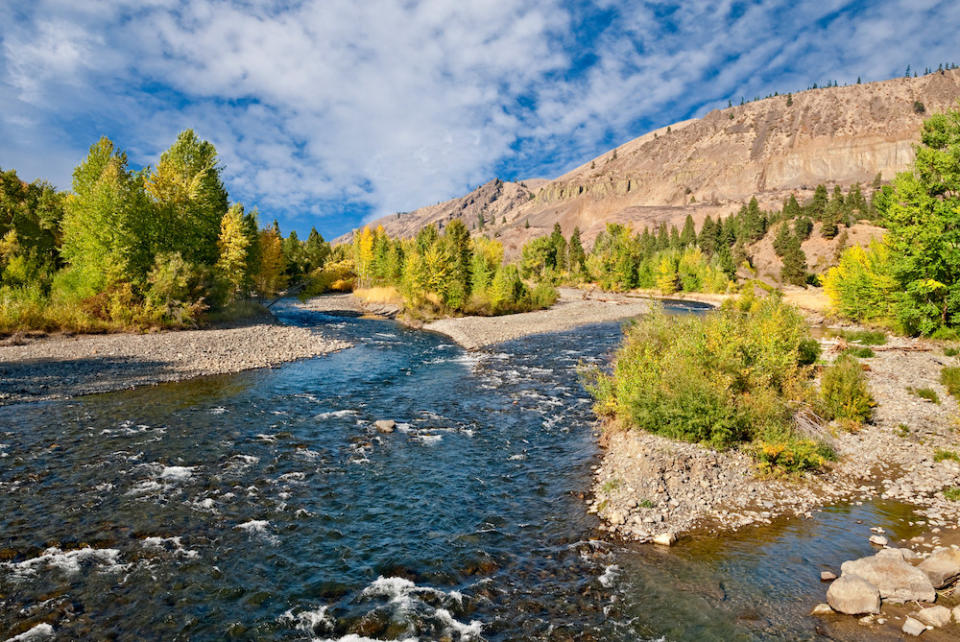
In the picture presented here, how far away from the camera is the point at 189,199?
4188cm

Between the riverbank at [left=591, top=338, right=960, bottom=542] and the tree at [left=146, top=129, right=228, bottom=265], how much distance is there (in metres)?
40.2

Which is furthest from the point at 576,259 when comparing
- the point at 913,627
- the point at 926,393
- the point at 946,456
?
the point at 913,627

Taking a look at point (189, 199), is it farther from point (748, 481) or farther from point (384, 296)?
point (748, 481)

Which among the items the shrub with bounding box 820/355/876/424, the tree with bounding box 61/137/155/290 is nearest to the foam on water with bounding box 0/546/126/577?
the shrub with bounding box 820/355/876/424

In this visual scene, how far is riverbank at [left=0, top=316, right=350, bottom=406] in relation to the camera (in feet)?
71.6

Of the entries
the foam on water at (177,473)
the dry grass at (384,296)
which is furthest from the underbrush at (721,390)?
the dry grass at (384,296)

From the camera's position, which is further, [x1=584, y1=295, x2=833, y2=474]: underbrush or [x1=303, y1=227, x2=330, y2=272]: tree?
[x1=303, y1=227, x2=330, y2=272]: tree

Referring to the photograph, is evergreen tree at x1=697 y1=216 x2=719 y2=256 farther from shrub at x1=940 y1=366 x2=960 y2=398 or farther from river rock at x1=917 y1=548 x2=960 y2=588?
river rock at x1=917 y1=548 x2=960 y2=588

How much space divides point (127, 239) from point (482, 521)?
3757 cm

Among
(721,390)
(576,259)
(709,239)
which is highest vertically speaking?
(709,239)

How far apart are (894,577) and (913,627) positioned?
1155mm

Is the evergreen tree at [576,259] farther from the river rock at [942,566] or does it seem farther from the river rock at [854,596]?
the river rock at [854,596]

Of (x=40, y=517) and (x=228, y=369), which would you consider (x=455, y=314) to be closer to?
(x=228, y=369)

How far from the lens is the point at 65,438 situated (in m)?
16.0
